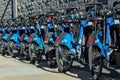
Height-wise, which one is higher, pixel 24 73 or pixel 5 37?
pixel 5 37

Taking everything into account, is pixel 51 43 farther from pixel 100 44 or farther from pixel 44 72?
pixel 100 44

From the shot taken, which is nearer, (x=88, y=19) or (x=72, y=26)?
(x=88, y=19)

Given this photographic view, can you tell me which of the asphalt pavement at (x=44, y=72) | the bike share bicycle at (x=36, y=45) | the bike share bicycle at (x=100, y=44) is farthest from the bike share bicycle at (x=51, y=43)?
the bike share bicycle at (x=100, y=44)

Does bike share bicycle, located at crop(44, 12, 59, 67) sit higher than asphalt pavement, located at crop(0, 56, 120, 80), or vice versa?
bike share bicycle, located at crop(44, 12, 59, 67)

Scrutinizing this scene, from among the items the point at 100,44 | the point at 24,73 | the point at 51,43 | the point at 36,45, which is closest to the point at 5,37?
the point at 36,45

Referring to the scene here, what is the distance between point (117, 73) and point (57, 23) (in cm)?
206

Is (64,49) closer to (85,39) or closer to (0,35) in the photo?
(85,39)

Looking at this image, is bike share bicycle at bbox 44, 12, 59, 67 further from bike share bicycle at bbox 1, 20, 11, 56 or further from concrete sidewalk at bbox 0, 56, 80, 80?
bike share bicycle at bbox 1, 20, 11, 56

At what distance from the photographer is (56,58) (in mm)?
8508

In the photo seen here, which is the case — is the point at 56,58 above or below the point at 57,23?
below

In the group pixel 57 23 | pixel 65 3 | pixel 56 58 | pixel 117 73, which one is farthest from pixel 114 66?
pixel 65 3

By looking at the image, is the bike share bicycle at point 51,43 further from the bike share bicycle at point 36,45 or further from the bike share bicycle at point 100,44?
the bike share bicycle at point 100,44

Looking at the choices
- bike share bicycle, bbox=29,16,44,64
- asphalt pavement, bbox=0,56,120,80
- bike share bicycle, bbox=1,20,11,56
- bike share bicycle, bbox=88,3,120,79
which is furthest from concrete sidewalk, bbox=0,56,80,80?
bike share bicycle, bbox=1,20,11,56

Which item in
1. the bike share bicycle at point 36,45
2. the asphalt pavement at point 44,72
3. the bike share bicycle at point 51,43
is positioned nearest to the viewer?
the asphalt pavement at point 44,72
